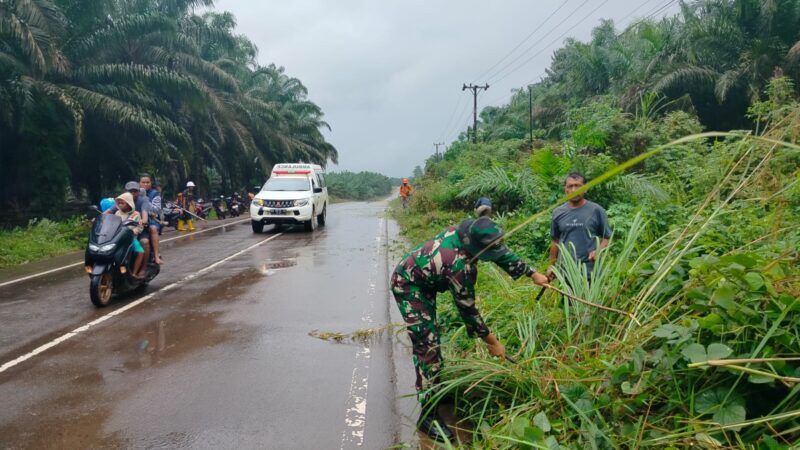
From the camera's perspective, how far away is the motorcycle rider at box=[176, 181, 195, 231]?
1816 cm

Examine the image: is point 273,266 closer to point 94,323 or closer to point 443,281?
point 94,323

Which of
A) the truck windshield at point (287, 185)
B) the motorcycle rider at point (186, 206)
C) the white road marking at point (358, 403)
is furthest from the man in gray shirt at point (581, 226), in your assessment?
the motorcycle rider at point (186, 206)

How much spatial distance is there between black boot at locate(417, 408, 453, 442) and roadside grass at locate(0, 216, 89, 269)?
34.4ft

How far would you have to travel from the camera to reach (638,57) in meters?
22.8

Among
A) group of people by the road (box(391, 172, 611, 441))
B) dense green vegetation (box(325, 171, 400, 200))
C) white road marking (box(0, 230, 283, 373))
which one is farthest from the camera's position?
dense green vegetation (box(325, 171, 400, 200))

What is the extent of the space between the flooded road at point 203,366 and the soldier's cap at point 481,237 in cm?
130

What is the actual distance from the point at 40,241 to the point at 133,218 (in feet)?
23.4

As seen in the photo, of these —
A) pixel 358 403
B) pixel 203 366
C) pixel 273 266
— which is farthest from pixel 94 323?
pixel 273 266

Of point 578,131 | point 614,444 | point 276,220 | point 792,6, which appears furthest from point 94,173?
point 792,6

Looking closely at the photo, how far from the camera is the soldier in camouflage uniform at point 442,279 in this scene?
3.56 meters

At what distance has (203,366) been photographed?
495 cm

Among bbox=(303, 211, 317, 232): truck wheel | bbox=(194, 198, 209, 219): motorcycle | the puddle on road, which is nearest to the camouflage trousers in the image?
the puddle on road

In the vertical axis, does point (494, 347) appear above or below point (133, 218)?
below

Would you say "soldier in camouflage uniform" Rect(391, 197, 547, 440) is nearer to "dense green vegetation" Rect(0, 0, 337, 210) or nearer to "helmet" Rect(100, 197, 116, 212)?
"helmet" Rect(100, 197, 116, 212)
